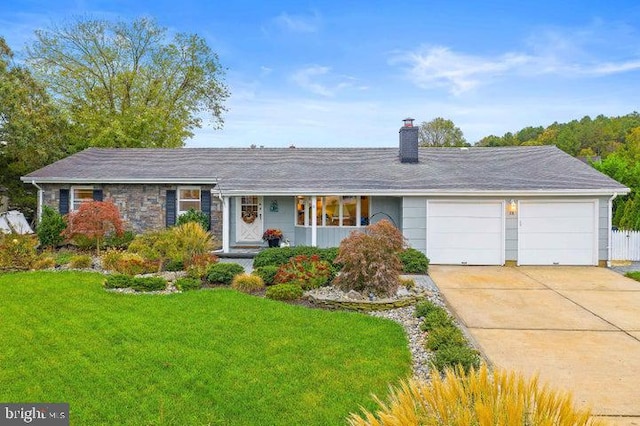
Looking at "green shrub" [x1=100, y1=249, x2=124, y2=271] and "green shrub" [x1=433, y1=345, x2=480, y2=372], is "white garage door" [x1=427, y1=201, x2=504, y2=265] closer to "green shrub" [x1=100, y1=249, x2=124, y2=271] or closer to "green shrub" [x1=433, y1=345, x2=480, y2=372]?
"green shrub" [x1=433, y1=345, x2=480, y2=372]

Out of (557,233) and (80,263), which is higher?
(557,233)

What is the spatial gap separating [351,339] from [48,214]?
12589mm

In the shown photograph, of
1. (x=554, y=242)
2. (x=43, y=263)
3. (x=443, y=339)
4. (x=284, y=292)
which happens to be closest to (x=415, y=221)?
(x=554, y=242)

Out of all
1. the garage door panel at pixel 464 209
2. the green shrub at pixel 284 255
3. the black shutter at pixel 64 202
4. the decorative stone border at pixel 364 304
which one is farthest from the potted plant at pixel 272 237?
the black shutter at pixel 64 202

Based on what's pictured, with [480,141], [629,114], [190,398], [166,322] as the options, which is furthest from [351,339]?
[629,114]

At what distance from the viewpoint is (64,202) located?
15094mm

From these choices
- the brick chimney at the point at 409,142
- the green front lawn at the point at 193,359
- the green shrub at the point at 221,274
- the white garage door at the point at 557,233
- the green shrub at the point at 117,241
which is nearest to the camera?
the green front lawn at the point at 193,359

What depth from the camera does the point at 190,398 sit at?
165 inches

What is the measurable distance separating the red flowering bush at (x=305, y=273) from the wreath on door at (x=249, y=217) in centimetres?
533

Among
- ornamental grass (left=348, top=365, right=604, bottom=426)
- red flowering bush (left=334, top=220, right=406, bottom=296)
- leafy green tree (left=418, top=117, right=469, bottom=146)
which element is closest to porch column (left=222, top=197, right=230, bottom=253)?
red flowering bush (left=334, top=220, right=406, bottom=296)

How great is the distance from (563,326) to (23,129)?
1970 centimetres

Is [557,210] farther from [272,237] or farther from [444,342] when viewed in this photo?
[444,342]

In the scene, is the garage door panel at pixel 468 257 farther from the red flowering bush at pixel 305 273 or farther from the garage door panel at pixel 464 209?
the red flowering bush at pixel 305 273

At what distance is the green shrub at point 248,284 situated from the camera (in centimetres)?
874
